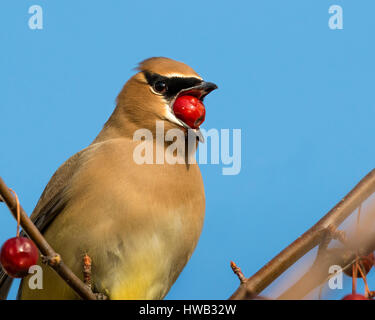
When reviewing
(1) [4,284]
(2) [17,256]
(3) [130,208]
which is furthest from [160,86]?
(2) [17,256]

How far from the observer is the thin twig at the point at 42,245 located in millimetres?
1661

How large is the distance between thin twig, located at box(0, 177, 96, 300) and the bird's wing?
0.74m

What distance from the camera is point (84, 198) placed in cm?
249

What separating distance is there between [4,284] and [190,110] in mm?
1115

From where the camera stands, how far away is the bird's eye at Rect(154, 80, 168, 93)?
2721 mm

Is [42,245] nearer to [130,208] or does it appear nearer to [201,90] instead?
[130,208]

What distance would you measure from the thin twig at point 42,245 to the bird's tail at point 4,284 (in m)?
A: 0.86

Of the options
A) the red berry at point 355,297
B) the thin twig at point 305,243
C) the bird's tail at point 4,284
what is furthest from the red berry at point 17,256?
the bird's tail at point 4,284

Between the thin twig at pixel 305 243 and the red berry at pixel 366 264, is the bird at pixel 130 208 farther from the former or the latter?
the red berry at pixel 366 264

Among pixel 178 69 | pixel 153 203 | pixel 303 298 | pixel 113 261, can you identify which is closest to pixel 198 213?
pixel 153 203

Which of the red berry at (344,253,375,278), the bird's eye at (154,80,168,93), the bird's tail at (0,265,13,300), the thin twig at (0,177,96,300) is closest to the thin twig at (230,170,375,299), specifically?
the red berry at (344,253,375,278)

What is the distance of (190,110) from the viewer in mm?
2549

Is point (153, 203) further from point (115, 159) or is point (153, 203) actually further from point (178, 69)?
point (178, 69)
